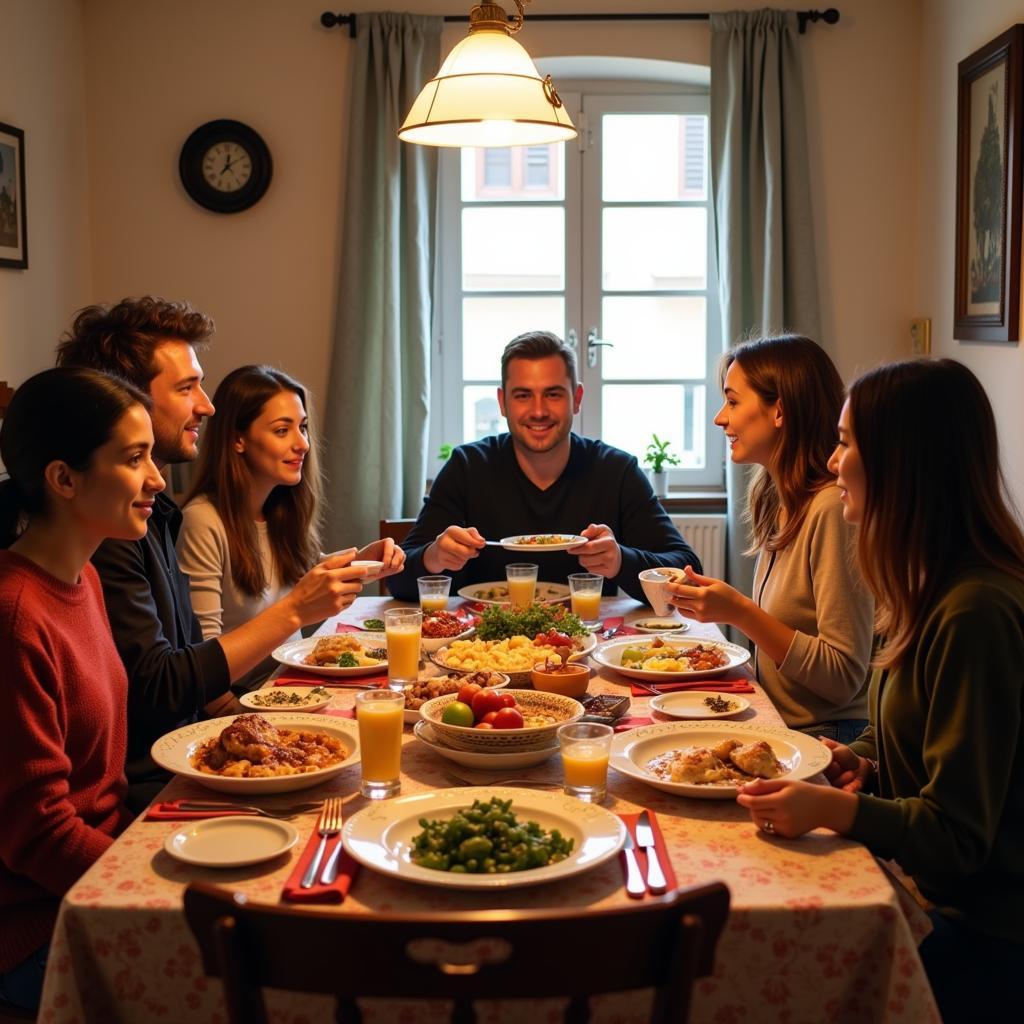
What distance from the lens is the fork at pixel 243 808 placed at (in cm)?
158

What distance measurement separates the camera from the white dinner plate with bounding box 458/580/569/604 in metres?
2.90

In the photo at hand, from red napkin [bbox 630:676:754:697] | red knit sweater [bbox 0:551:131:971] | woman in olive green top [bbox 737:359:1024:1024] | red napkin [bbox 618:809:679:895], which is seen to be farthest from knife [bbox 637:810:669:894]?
red knit sweater [bbox 0:551:131:971]

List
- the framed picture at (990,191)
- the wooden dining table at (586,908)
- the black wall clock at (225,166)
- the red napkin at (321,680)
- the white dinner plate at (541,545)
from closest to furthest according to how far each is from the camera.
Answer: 1. the wooden dining table at (586,908)
2. the red napkin at (321,680)
3. the white dinner plate at (541,545)
4. the framed picture at (990,191)
5. the black wall clock at (225,166)

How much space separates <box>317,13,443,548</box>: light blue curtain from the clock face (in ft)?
1.42

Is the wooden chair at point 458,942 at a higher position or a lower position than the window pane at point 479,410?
lower

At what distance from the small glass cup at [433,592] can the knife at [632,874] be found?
1.21m

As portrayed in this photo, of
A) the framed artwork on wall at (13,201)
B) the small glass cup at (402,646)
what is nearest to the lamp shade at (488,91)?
the small glass cup at (402,646)

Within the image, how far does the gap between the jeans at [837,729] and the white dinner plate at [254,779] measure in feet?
3.12

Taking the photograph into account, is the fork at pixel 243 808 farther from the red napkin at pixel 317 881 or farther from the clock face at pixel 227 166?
the clock face at pixel 227 166

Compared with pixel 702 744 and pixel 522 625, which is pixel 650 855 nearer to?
pixel 702 744

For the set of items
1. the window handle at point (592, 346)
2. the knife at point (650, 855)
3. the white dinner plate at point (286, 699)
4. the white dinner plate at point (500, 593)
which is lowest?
the knife at point (650, 855)

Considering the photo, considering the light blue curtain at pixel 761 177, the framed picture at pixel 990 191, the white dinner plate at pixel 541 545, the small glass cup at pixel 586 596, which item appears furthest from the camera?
the light blue curtain at pixel 761 177

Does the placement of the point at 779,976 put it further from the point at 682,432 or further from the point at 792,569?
the point at 682,432

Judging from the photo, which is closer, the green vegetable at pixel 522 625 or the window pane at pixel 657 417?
the green vegetable at pixel 522 625
